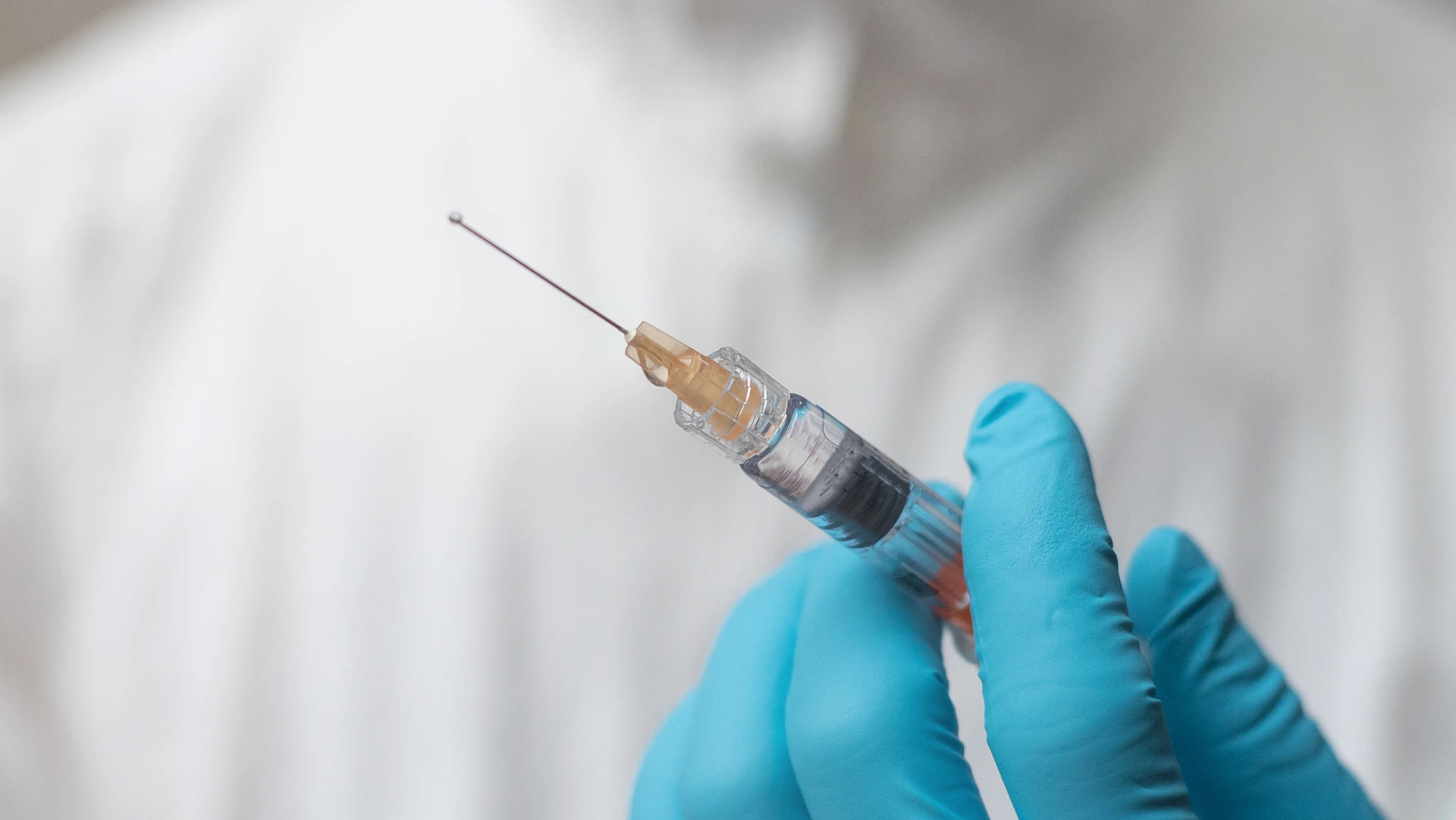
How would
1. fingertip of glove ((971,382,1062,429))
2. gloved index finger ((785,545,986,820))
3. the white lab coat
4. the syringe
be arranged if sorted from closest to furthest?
1. the syringe
2. gloved index finger ((785,545,986,820))
3. fingertip of glove ((971,382,1062,429))
4. the white lab coat

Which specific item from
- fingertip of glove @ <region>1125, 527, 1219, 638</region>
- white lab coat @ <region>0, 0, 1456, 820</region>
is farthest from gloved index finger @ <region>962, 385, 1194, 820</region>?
white lab coat @ <region>0, 0, 1456, 820</region>

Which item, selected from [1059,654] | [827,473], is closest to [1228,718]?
[1059,654]

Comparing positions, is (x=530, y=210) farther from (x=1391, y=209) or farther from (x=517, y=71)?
(x=1391, y=209)

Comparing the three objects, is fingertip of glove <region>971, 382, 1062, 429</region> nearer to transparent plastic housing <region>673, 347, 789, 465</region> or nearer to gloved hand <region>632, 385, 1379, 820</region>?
gloved hand <region>632, 385, 1379, 820</region>

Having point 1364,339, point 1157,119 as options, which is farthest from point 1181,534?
point 1157,119

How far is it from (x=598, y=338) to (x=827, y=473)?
498 millimetres

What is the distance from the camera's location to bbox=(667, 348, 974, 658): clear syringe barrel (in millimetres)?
619

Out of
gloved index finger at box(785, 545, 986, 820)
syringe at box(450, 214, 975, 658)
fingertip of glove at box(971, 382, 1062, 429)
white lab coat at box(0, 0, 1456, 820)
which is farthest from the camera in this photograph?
white lab coat at box(0, 0, 1456, 820)

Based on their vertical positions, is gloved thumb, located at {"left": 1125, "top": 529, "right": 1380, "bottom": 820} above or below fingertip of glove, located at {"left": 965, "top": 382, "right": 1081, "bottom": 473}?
below

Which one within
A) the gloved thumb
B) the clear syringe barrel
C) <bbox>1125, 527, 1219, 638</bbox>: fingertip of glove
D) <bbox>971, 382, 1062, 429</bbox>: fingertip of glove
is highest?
<bbox>971, 382, 1062, 429</bbox>: fingertip of glove

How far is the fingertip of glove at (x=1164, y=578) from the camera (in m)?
0.84

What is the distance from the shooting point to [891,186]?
1.13m

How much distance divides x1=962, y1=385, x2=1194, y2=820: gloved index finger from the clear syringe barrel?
46 mm

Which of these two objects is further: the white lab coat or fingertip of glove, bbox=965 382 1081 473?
the white lab coat
